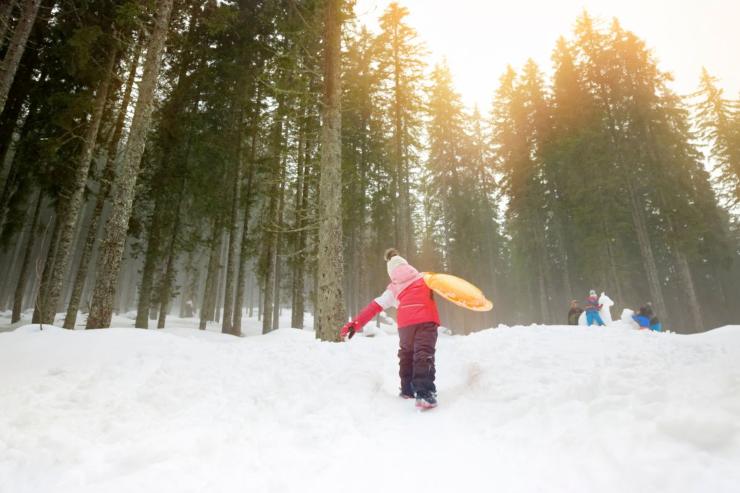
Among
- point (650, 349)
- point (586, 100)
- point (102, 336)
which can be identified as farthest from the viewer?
point (586, 100)

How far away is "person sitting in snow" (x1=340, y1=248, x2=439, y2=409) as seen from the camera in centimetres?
436

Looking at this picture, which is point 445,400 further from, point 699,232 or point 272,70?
point 699,232

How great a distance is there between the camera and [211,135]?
1445 centimetres

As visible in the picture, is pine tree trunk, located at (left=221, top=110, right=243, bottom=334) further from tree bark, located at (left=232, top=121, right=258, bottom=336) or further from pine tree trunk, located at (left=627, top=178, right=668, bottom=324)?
pine tree trunk, located at (left=627, top=178, right=668, bottom=324)

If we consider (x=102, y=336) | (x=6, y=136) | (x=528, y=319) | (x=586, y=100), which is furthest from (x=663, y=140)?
(x=6, y=136)

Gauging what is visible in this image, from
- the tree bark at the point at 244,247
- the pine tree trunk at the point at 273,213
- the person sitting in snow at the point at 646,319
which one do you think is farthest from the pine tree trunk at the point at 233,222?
the person sitting in snow at the point at 646,319

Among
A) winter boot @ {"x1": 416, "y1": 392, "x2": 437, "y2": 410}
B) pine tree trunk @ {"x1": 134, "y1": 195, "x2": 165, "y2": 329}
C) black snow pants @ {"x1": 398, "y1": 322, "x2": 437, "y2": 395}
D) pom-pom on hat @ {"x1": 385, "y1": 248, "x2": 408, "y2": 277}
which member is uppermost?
pine tree trunk @ {"x1": 134, "y1": 195, "x2": 165, "y2": 329}

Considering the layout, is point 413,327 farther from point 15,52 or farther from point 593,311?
point 593,311

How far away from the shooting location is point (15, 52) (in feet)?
27.4

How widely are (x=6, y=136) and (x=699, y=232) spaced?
31104 mm

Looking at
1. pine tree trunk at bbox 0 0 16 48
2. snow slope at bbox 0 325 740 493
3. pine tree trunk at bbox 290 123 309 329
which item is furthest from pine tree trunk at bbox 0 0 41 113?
pine tree trunk at bbox 290 123 309 329

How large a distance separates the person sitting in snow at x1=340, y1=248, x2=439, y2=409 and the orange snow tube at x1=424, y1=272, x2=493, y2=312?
0.37ft

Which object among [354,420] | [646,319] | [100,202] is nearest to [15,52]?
[100,202]

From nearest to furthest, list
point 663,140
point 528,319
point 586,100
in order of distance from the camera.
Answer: point 663,140 < point 586,100 < point 528,319
